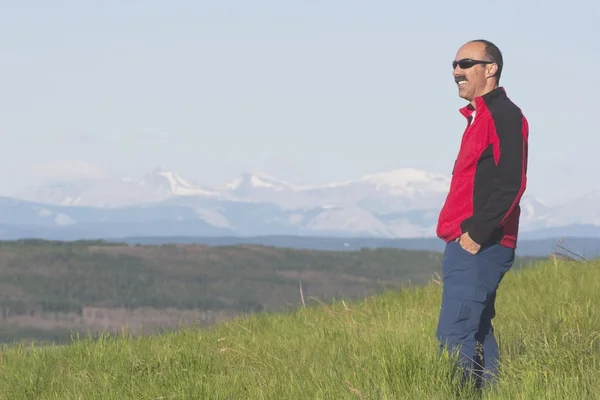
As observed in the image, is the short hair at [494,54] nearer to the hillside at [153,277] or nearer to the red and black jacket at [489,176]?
the red and black jacket at [489,176]

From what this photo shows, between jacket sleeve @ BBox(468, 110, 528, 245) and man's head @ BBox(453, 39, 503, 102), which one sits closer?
jacket sleeve @ BBox(468, 110, 528, 245)

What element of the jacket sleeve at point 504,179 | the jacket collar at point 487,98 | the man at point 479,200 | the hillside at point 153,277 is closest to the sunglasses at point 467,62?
the man at point 479,200

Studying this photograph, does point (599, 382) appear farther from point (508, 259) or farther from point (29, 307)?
point (29, 307)

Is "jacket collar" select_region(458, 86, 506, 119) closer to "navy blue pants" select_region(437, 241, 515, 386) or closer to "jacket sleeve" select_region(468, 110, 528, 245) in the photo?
"jacket sleeve" select_region(468, 110, 528, 245)

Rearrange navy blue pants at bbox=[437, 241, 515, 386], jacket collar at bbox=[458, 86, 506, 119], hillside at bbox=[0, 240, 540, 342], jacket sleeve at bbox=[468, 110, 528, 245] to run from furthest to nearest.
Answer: hillside at bbox=[0, 240, 540, 342], jacket collar at bbox=[458, 86, 506, 119], navy blue pants at bbox=[437, 241, 515, 386], jacket sleeve at bbox=[468, 110, 528, 245]

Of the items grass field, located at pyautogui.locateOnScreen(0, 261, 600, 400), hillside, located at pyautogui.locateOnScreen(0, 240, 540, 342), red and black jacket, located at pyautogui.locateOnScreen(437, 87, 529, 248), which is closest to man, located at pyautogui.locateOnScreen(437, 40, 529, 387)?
red and black jacket, located at pyautogui.locateOnScreen(437, 87, 529, 248)

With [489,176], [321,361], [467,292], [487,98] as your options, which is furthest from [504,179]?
[321,361]

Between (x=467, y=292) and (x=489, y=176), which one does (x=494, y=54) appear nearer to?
(x=489, y=176)

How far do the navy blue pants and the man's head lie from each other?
0.91m

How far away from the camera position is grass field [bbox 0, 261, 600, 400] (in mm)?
5711

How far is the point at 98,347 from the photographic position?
27.0 feet

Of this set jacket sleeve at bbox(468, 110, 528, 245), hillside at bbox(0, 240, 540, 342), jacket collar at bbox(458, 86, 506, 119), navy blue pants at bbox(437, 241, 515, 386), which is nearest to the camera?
jacket sleeve at bbox(468, 110, 528, 245)

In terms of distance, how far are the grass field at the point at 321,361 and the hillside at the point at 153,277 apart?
298ft

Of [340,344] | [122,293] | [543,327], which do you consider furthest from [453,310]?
[122,293]
